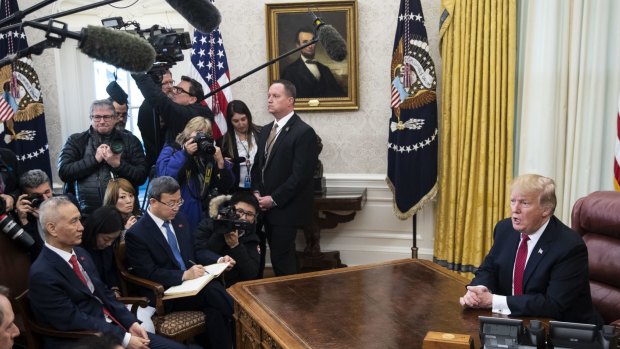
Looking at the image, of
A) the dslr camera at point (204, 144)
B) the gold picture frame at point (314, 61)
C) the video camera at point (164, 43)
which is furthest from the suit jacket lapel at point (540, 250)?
the gold picture frame at point (314, 61)

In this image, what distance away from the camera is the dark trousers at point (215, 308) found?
3344 mm

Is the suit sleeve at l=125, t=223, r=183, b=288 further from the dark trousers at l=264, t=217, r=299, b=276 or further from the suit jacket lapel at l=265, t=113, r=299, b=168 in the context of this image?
the suit jacket lapel at l=265, t=113, r=299, b=168

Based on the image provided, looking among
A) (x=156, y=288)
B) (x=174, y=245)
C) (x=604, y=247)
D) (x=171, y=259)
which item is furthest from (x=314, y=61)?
(x=604, y=247)

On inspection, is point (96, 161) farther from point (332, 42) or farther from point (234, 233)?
point (332, 42)

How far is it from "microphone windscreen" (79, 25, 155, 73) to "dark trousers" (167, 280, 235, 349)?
2.10 meters

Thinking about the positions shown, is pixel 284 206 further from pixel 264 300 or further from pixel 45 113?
pixel 45 113

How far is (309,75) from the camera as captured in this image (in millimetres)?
5391

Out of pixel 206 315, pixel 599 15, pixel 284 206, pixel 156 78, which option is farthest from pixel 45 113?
pixel 599 15

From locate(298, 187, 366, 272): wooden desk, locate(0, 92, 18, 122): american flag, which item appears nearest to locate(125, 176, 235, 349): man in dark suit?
locate(298, 187, 366, 272): wooden desk

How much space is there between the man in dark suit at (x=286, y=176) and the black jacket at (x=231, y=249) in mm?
393

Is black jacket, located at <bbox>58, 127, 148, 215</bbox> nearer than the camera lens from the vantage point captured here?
No

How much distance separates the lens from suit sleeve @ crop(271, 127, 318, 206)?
13.3 feet

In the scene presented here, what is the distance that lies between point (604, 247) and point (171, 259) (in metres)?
2.37

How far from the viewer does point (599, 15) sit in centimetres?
417
